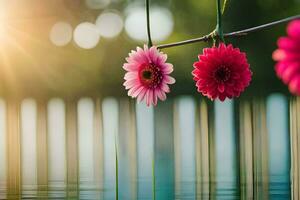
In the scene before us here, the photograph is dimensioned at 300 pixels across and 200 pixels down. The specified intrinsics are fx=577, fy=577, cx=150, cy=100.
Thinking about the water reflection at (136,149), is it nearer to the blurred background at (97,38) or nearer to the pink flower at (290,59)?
the blurred background at (97,38)

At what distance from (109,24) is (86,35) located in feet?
0.36

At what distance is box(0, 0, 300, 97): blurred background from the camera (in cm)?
214

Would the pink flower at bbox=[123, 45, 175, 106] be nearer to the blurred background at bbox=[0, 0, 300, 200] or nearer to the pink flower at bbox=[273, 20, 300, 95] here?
the pink flower at bbox=[273, 20, 300, 95]

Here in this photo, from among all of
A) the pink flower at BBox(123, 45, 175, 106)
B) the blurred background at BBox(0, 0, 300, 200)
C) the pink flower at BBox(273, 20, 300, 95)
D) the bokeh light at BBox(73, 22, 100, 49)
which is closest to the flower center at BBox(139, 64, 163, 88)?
the pink flower at BBox(123, 45, 175, 106)

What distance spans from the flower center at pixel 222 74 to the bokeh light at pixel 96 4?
2.16 metres

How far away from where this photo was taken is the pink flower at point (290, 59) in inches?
6.2

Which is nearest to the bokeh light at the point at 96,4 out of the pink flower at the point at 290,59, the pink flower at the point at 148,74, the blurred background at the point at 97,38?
the blurred background at the point at 97,38

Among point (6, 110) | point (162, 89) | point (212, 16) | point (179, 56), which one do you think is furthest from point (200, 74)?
point (212, 16)

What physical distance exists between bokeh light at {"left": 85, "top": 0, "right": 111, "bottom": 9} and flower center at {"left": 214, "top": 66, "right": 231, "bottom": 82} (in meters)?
2.16

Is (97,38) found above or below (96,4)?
below

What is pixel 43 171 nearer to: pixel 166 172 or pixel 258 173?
pixel 166 172

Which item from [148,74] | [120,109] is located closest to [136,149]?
[120,109]

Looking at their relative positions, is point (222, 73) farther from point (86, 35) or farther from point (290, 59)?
point (86, 35)

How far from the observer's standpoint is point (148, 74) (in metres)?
0.36
